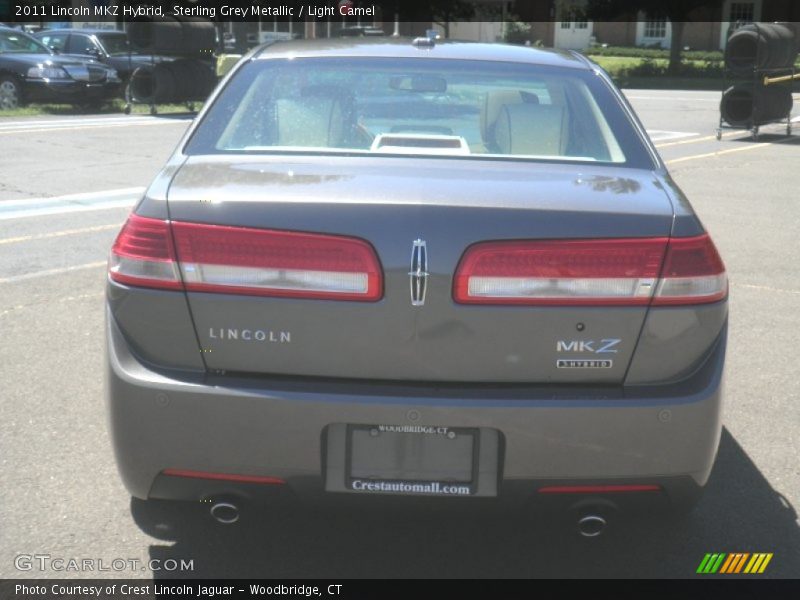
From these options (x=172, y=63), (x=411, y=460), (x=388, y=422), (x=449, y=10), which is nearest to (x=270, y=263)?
(x=388, y=422)

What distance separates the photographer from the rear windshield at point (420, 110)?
3740mm

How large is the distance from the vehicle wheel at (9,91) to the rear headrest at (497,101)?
1836 centimetres

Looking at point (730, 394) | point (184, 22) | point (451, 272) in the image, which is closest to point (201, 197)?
point (451, 272)

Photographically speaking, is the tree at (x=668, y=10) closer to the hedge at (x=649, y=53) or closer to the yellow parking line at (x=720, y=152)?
the hedge at (x=649, y=53)

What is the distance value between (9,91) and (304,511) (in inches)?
766

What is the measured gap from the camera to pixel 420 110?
4.08 m

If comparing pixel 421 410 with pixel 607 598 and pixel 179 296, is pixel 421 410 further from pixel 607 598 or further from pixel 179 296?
pixel 607 598

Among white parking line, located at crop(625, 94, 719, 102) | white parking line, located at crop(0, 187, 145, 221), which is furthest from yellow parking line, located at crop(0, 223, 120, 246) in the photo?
white parking line, located at crop(625, 94, 719, 102)

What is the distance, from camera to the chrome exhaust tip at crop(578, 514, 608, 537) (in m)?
3.09

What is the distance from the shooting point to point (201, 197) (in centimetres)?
304

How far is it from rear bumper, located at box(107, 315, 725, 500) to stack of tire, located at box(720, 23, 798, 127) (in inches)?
663

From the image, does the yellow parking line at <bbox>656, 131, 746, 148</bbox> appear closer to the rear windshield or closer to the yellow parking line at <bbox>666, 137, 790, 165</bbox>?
the yellow parking line at <bbox>666, 137, 790, 165</bbox>

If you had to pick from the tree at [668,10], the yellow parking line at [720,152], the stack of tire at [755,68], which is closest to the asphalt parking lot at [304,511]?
the yellow parking line at [720,152]

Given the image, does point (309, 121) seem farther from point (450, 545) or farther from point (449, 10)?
point (449, 10)
